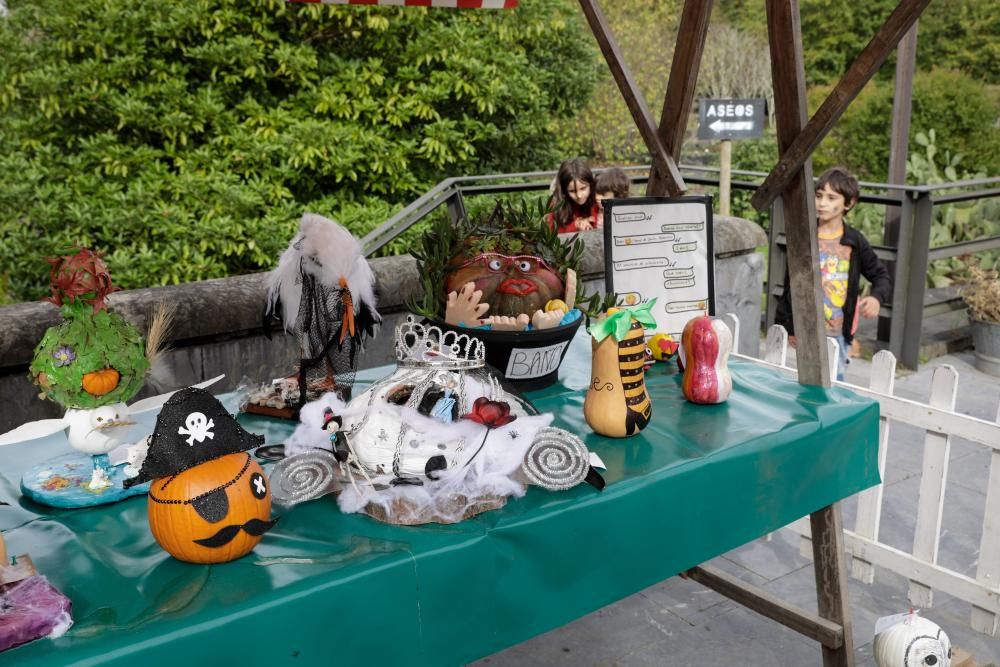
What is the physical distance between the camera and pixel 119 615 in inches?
47.7

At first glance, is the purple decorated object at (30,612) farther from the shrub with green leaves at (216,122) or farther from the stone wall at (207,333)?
the shrub with green leaves at (216,122)

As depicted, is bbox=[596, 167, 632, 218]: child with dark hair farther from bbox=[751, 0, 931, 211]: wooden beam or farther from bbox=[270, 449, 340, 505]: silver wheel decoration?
bbox=[270, 449, 340, 505]: silver wheel decoration

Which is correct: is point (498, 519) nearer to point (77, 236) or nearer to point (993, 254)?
point (77, 236)

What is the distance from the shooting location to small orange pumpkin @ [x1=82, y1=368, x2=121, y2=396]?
1.54 m

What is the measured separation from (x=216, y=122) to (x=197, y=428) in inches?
233

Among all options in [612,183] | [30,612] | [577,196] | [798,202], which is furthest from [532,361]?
[612,183]

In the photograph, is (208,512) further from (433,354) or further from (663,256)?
(663,256)

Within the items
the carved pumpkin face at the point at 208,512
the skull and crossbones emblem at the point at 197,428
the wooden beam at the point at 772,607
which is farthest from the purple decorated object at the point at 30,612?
the wooden beam at the point at 772,607

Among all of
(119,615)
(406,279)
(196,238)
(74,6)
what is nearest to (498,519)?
(119,615)

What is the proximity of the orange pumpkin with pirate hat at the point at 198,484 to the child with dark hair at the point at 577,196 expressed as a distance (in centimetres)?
291

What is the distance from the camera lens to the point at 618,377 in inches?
70.6

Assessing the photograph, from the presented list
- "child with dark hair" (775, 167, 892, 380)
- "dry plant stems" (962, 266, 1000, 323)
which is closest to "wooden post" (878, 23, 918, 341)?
"dry plant stems" (962, 266, 1000, 323)

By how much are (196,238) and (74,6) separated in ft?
6.92

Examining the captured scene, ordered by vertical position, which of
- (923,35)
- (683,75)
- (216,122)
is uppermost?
(923,35)
